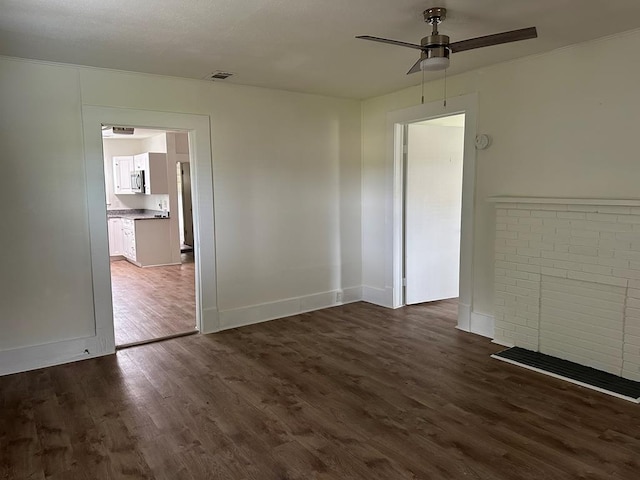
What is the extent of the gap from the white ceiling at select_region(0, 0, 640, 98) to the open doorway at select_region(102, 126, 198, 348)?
2774mm

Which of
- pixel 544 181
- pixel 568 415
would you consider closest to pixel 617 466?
pixel 568 415

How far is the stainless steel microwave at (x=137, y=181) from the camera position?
8.73 metres

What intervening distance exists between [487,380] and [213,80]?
11.8 feet

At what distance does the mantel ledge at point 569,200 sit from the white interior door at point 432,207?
1.28 m

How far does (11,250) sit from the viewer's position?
3594 mm

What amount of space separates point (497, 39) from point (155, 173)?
23.8ft

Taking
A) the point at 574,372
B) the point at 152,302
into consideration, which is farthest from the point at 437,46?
the point at 152,302

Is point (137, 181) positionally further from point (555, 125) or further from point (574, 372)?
point (574, 372)

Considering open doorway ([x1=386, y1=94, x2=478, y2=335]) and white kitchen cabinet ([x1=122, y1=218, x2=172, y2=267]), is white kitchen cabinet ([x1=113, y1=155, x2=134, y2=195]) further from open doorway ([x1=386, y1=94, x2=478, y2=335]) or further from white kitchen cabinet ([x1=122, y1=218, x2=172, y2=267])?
open doorway ([x1=386, y1=94, x2=478, y2=335])

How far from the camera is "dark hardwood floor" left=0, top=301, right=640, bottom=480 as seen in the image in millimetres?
2377

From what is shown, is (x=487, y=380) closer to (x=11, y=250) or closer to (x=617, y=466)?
(x=617, y=466)

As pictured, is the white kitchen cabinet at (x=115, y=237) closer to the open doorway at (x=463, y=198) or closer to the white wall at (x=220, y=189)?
the white wall at (x=220, y=189)

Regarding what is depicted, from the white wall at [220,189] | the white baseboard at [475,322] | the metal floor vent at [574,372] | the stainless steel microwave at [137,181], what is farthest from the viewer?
the stainless steel microwave at [137,181]

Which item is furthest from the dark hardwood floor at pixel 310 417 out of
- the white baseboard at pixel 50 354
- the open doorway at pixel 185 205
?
the open doorway at pixel 185 205
